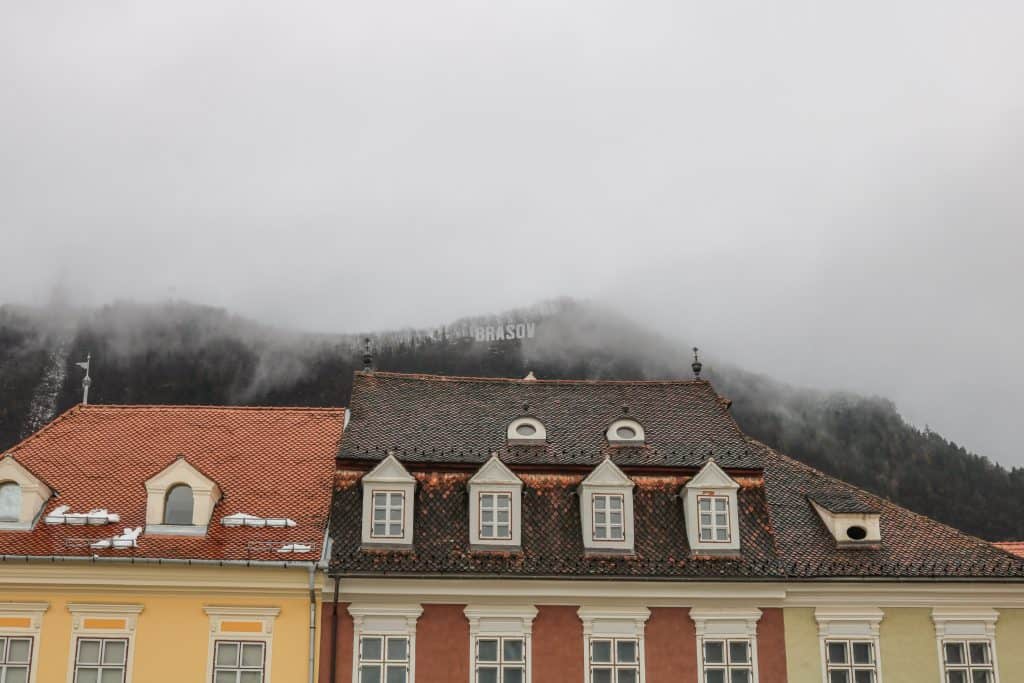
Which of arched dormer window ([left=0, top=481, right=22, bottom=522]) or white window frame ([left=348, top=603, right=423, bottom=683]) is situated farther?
arched dormer window ([left=0, top=481, right=22, bottom=522])

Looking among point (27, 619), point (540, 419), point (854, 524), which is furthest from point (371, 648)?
point (854, 524)

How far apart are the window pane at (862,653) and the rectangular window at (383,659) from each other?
1170cm

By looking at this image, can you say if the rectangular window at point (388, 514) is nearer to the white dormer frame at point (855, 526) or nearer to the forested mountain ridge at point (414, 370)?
the white dormer frame at point (855, 526)

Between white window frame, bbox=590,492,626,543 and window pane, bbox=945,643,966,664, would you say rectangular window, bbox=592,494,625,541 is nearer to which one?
white window frame, bbox=590,492,626,543

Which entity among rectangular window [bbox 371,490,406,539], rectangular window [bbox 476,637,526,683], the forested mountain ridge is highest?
the forested mountain ridge

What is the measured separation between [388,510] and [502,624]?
4181mm

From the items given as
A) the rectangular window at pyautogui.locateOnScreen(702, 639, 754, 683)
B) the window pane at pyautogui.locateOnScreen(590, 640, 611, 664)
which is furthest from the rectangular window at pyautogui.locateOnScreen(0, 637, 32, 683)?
the rectangular window at pyautogui.locateOnScreen(702, 639, 754, 683)

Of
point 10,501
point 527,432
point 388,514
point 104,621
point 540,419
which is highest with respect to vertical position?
point 540,419

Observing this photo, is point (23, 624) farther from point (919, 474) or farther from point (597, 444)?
point (919, 474)

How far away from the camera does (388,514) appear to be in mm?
28156

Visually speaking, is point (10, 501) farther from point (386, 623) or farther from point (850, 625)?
point (850, 625)

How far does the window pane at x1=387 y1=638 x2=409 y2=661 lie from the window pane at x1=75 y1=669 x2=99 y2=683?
7098 mm

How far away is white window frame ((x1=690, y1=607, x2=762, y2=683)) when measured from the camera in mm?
27672

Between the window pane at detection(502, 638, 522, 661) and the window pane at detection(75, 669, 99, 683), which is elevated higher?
the window pane at detection(502, 638, 522, 661)
